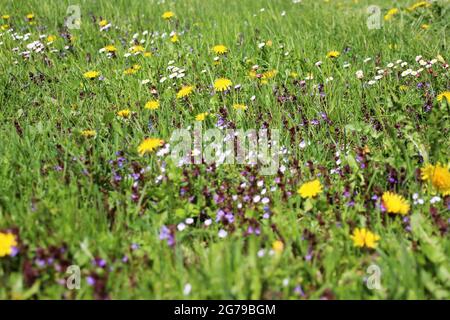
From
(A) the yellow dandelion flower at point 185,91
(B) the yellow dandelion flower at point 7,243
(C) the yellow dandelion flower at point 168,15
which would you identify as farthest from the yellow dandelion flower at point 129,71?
(B) the yellow dandelion flower at point 7,243

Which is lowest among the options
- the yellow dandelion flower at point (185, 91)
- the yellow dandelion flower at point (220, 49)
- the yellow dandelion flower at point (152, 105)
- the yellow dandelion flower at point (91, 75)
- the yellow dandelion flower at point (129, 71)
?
the yellow dandelion flower at point (152, 105)

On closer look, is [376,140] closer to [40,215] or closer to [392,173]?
[392,173]

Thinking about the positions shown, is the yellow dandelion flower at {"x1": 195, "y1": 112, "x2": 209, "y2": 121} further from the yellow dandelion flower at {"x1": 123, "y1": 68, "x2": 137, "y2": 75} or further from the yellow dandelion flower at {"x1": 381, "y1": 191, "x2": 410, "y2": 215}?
the yellow dandelion flower at {"x1": 381, "y1": 191, "x2": 410, "y2": 215}

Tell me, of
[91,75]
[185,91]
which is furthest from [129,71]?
[185,91]

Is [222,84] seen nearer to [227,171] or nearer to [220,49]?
[220,49]

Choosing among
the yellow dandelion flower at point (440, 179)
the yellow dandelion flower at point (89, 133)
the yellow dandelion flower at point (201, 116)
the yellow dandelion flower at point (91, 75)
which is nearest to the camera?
the yellow dandelion flower at point (440, 179)

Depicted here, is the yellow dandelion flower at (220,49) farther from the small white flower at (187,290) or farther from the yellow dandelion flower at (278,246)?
the small white flower at (187,290)

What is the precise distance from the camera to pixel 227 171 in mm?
2752

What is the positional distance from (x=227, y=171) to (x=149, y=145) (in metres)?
0.45

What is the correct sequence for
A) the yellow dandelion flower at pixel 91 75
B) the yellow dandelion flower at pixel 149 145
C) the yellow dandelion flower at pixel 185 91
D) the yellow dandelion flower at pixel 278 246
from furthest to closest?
the yellow dandelion flower at pixel 91 75 < the yellow dandelion flower at pixel 185 91 < the yellow dandelion flower at pixel 149 145 < the yellow dandelion flower at pixel 278 246

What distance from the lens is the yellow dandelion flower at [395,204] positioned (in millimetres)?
2262

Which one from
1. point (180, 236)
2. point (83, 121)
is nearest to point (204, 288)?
point (180, 236)

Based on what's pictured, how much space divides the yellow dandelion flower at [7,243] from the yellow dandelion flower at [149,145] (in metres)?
0.89

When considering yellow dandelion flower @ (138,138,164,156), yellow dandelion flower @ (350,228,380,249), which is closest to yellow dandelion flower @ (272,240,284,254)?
yellow dandelion flower @ (350,228,380,249)
